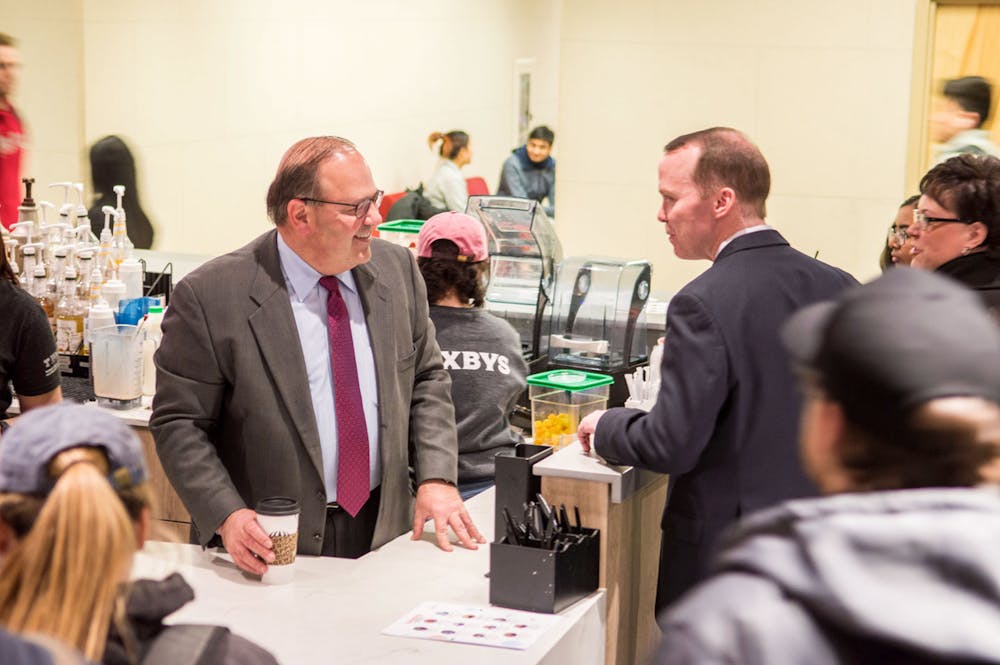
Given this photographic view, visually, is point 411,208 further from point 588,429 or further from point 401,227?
point 588,429

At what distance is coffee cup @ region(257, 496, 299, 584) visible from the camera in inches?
103

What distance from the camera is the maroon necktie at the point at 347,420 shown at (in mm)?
2916

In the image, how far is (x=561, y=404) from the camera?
3.27 m

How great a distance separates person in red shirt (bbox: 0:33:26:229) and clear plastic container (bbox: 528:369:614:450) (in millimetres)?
3450

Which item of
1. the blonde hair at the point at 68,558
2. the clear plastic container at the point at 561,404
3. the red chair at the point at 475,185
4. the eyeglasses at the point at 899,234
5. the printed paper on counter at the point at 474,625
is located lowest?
the printed paper on counter at the point at 474,625

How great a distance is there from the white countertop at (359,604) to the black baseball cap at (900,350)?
1.31 metres

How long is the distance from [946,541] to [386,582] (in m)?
1.79

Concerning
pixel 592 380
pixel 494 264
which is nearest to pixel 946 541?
pixel 592 380

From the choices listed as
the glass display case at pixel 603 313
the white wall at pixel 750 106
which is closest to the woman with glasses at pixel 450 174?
the white wall at pixel 750 106

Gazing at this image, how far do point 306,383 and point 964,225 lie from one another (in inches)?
71.9

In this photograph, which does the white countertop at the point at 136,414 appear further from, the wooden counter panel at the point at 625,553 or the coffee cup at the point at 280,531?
the wooden counter panel at the point at 625,553

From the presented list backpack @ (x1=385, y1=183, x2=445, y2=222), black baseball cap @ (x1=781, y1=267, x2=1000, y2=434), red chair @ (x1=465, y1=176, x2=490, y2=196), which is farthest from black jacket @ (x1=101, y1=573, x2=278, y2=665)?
red chair @ (x1=465, y1=176, x2=490, y2=196)

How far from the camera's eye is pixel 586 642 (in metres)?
2.74

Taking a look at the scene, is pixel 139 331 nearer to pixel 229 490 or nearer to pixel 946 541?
pixel 229 490
